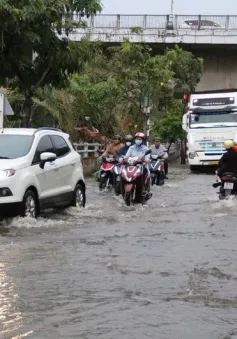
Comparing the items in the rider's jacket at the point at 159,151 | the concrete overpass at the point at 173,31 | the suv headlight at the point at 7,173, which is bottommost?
the rider's jacket at the point at 159,151

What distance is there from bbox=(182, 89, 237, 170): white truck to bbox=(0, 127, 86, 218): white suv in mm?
16635

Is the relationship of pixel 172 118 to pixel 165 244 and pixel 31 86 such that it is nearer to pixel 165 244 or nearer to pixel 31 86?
pixel 31 86

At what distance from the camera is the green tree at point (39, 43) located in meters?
16.2

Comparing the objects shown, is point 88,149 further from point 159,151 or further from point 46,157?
point 46,157

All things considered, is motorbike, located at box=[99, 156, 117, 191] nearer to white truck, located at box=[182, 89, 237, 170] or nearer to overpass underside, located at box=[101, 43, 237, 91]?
white truck, located at box=[182, 89, 237, 170]

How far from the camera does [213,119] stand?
30.6 metres

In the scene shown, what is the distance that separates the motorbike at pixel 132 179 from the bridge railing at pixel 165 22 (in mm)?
20867

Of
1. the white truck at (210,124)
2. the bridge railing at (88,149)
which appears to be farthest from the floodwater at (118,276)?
the white truck at (210,124)

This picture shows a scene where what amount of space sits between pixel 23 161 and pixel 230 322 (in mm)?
6563

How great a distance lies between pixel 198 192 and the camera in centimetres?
2048

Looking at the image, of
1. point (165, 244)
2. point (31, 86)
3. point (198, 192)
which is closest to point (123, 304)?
point (165, 244)

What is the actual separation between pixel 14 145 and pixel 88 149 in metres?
15.7

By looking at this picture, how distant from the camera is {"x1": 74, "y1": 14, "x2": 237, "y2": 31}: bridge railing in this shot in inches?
1410

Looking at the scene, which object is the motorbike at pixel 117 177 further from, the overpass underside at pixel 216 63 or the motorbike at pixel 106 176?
the overpass underside at pixel 216 63
